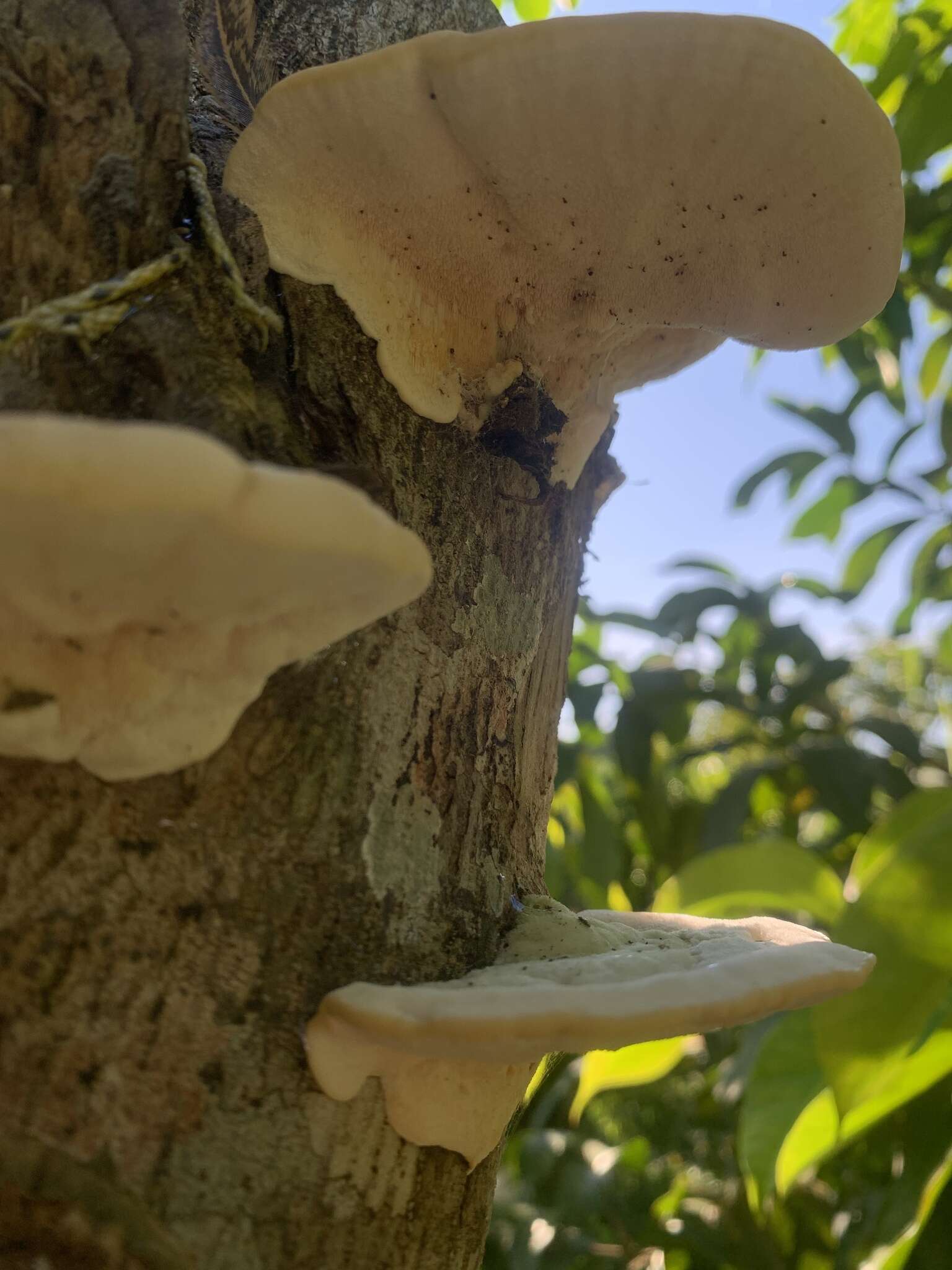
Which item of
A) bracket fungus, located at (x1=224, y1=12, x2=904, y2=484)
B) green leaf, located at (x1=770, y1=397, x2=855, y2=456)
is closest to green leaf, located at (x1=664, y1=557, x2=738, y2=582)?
green leaf, located at (x1=770, y1=397, x2=855, y2=456)

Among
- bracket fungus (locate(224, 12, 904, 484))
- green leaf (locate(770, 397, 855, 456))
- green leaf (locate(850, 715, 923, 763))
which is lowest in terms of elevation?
bracket fungus (locate(224, 12, 904, 484))

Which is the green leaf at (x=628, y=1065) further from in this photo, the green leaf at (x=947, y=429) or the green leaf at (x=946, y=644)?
the green leaf at (x=946, y=644)

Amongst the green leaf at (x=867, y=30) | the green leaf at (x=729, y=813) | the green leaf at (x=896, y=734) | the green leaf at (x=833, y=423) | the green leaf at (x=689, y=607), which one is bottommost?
the green leaf at (x=729, y=813)

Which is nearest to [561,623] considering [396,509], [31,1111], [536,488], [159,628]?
[536,488]

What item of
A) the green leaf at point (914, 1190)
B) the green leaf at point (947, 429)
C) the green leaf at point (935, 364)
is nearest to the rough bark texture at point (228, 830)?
the green leaf at point (914, 1190)

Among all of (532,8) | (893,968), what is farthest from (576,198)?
(532,8)

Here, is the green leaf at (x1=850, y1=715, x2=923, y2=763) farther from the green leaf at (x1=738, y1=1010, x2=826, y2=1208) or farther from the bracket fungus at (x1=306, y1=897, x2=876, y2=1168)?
the bracket fungus at (x1=306, y1=897, x2=876, y2=1168)
